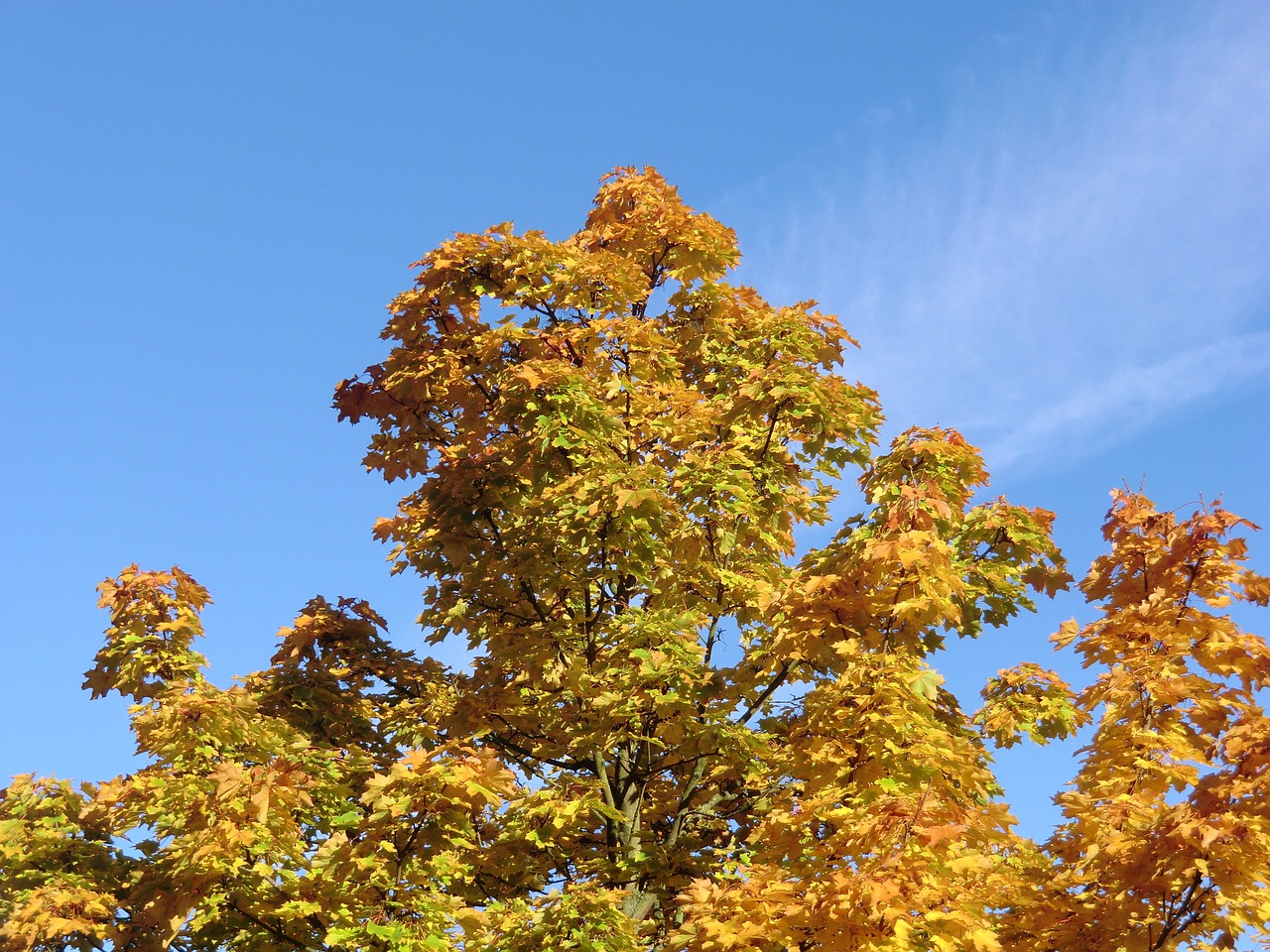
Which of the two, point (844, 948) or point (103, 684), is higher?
point (103, 684)

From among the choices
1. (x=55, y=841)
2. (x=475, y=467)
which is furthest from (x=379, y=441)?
(x=55, y=841)

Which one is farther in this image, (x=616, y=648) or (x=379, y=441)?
(x=379, y=441)

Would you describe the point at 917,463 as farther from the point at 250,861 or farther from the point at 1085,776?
the point at 250,861

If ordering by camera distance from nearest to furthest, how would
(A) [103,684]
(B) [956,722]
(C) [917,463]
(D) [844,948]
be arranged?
(D) [844,948] < (C) [917,463] < (B) [956,722] < (A) [103,684]

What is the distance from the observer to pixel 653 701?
1088cm

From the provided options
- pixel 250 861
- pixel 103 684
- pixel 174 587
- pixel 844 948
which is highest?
pixel 174 587

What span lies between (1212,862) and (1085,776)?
71.7 inches

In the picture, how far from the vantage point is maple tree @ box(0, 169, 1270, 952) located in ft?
27.6

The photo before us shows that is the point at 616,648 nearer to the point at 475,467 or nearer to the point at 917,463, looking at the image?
the point at 475,467

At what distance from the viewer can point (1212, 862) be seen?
25.2 ft

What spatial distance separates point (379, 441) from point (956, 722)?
7.83 metres

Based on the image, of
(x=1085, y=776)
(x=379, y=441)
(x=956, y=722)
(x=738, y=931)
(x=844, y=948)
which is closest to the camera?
(x=844, y=948)

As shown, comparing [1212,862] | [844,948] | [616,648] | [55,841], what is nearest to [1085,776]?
[1212,862]

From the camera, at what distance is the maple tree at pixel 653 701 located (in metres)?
8.42
